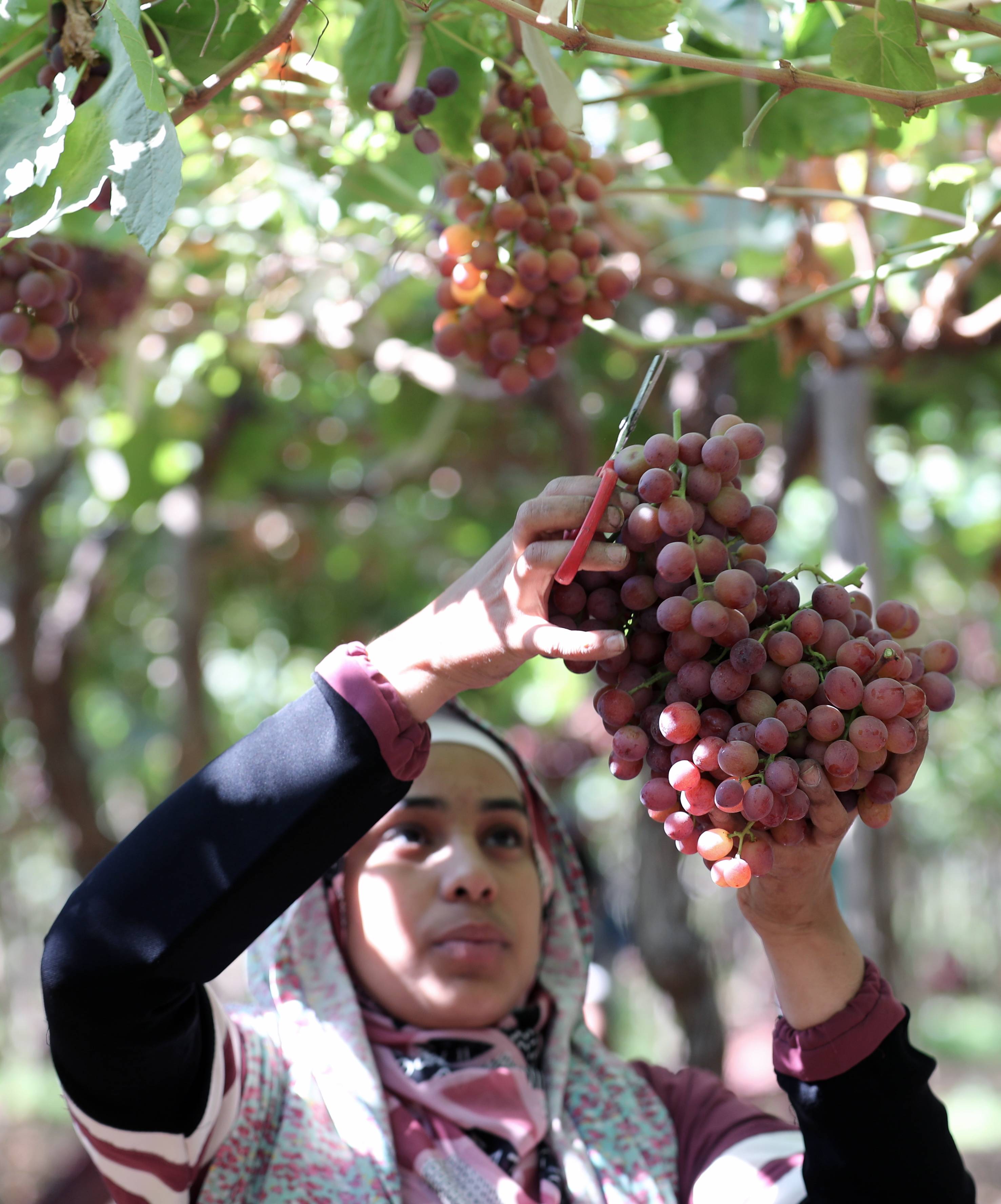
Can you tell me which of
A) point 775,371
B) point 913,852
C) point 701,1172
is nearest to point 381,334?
point 775,371

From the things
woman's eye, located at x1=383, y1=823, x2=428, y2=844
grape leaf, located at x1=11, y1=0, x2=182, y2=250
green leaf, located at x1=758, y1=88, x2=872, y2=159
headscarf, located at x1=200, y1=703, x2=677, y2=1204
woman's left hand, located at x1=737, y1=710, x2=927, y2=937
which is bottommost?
headscarf, located at x1=200, y1=703, x2=677, y2=1204

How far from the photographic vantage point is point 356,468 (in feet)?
15.4

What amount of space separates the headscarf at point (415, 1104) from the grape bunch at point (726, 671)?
606 mm

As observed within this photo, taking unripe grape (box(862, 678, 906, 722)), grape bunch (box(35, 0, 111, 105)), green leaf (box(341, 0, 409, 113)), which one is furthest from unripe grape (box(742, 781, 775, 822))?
green leaf (box(341, 0, 409, 113))

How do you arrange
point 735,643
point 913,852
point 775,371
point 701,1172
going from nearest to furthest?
point 735,643
point 701,1172
point 775,371
point 913,852

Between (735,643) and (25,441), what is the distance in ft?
12.3

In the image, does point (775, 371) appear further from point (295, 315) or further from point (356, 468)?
point (356, 468)

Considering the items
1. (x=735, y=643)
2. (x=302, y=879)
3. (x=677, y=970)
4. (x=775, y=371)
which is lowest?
(x=677, y=970)

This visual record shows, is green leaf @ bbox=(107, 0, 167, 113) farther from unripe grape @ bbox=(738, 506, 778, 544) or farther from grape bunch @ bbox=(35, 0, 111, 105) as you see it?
unripe grape @ bbox=(738, 506, 778, 544)

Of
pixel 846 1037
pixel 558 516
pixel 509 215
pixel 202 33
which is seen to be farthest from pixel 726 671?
pixel 202 33

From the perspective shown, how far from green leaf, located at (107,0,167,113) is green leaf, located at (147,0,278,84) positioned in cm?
28

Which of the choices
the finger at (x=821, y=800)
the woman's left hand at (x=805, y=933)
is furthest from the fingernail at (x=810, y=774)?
the woman's left hand at (x=805, y=933)

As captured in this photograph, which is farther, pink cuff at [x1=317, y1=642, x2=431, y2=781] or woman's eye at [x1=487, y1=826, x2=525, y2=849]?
woman's eye at [x1=487, y1=826, x2=525, y2=849]

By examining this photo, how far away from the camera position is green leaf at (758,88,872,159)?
5.36ft
